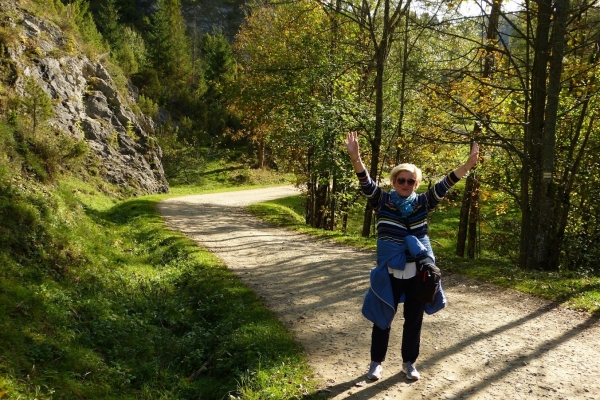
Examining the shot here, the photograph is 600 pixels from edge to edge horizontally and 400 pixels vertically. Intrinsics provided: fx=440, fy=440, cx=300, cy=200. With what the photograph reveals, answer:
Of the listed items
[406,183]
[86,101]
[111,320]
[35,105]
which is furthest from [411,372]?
[86,101]

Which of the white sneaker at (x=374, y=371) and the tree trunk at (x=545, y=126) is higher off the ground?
the tree trunk at (x=545, y=126)

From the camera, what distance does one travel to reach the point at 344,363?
480 centimetres

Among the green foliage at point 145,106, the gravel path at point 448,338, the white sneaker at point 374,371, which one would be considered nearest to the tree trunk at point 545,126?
the gravel path at point 448,338

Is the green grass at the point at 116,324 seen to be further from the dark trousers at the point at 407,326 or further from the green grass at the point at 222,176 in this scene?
the green grass at the point at 222,176

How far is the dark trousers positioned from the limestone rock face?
13174mm

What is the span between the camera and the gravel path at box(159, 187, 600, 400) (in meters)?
4.24

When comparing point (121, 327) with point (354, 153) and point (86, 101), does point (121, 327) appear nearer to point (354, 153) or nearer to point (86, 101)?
point (354, 153)

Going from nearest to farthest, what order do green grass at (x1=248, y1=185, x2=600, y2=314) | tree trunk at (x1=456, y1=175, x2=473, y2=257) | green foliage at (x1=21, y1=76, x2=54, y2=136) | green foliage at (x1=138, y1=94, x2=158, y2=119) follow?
green grass at (x1=248, y1=185, x2=600, y2=314), green foliage at (x1=21, y1=76, x2=54, y2=136), tree trunk at (x1=456, y1=175, x2=473, y2=257), green foliage at (x1=138, y1=94, x2=158, y2=119)

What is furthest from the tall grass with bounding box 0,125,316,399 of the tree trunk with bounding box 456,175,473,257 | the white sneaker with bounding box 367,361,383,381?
A: the tree trunk with bounding box 456,175,473,257

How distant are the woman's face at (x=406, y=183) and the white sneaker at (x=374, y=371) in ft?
5.60

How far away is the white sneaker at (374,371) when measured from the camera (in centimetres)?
433

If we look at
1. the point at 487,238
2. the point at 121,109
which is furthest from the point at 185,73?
the point at 487,238

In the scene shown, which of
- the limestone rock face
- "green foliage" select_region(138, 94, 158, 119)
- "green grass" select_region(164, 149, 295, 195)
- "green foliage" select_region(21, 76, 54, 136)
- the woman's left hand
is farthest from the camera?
"green foliage" select_region(138, 94, 158, 119)

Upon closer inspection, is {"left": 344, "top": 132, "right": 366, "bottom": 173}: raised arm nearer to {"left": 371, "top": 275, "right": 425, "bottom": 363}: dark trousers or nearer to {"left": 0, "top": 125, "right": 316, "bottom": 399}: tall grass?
{"left": 371, "top": 275, "right": 425, "bottom": 363}: dark trousers
